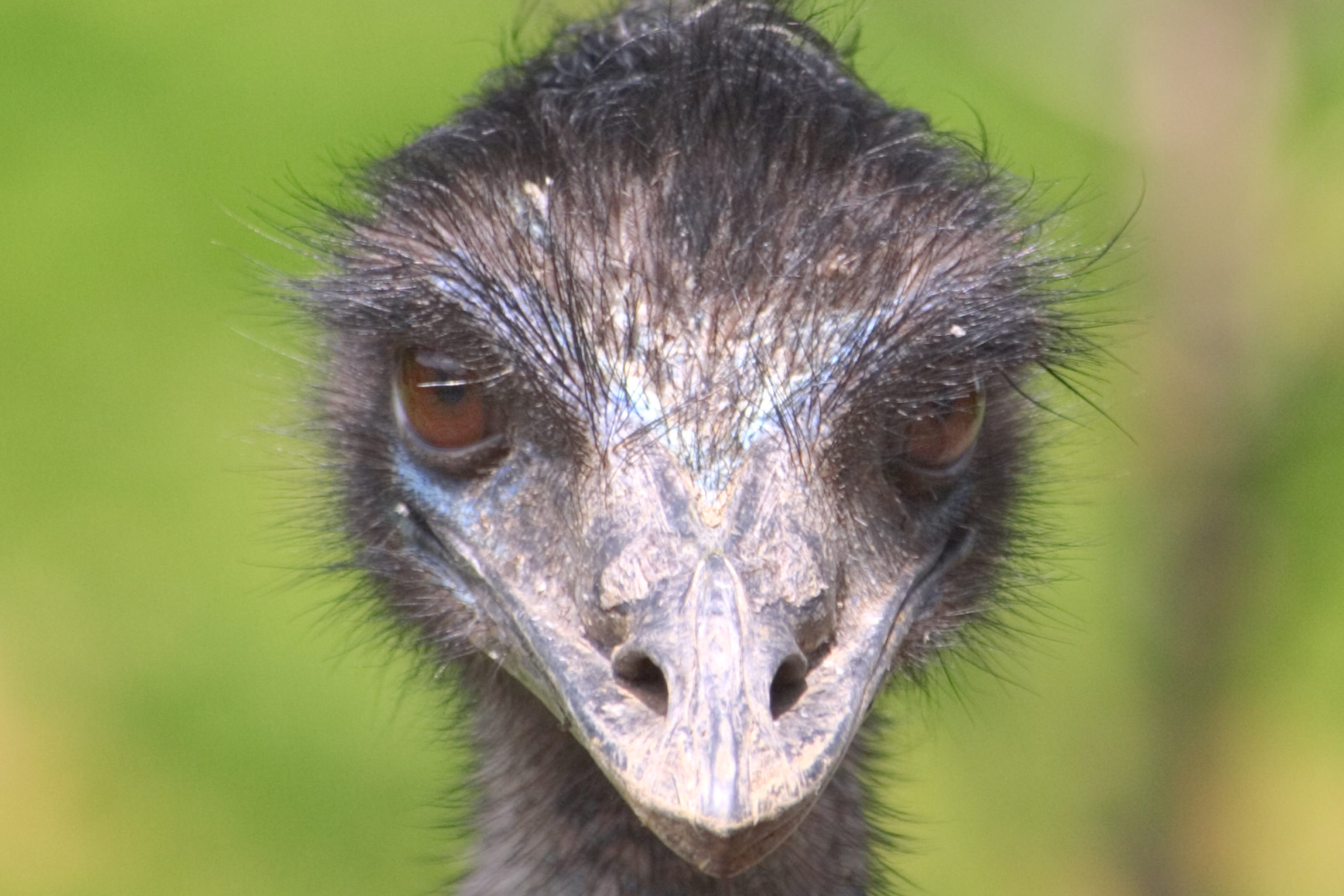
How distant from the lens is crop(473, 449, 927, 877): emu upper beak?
168 cm

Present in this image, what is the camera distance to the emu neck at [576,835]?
2262 millimetres

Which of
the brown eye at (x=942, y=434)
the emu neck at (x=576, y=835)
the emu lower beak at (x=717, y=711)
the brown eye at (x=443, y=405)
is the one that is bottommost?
the emu neck at (x=576, y=835)

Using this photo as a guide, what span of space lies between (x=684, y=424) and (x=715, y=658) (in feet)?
0.98

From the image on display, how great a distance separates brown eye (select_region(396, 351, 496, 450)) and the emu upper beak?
0.20m

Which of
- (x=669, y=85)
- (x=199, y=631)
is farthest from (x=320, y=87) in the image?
(x=669, y=85)

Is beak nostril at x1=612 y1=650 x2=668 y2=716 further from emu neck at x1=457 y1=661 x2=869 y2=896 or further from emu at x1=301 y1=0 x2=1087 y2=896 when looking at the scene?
emu neck at x1=457 y1=661 x2=869 y2=896

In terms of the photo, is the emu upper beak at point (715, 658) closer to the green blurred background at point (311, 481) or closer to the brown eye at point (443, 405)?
the brown eye at point (443, 405)

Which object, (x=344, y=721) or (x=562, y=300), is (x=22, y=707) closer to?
(x=344, y=721)

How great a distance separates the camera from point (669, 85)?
2.27 m

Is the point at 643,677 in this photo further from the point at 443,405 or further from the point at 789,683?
the point at 443,405

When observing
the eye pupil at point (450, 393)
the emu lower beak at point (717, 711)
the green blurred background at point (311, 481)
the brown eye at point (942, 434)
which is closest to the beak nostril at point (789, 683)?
the emu lower beak at point (717, 711)

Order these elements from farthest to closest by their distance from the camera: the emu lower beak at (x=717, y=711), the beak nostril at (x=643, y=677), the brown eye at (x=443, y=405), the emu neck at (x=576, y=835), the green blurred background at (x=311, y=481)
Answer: the green blurred background at (x=311, y=481) → the emu neck at (x=576, y=835) → the brown eye at (x=443, y=405) → the beak nostril at (x=643, y=677) → the emu lower beak at (x=717, y=711)

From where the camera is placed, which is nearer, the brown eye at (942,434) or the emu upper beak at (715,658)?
the emu upper beak at (715,658)

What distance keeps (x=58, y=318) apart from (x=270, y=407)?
7.48ft
